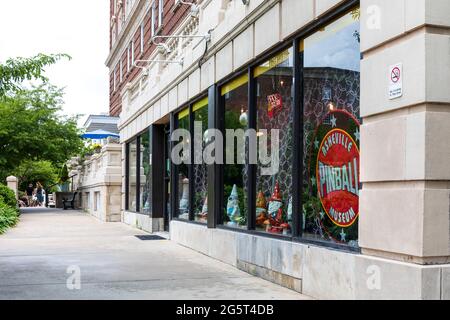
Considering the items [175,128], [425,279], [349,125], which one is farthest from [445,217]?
[175,128]

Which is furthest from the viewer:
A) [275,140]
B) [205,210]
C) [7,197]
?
[7,197]

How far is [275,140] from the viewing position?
26.6 feet

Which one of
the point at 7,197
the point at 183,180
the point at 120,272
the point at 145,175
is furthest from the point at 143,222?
the point at 120,272

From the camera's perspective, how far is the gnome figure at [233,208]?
9.45 meters

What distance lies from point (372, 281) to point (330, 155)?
1.75 meters

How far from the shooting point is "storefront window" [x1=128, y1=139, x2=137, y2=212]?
61.5ft

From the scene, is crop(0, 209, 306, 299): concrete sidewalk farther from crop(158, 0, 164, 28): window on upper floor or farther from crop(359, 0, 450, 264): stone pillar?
crop(158, 0, 164, 28): window on upper floor

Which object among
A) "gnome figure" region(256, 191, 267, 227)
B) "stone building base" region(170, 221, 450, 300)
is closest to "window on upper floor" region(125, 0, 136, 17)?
"stone building base" region(170, 221, 450, 300)

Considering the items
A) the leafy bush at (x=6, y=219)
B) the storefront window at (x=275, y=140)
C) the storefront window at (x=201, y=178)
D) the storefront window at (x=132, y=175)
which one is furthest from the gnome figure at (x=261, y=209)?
the storefront window at (x=132, y=175)

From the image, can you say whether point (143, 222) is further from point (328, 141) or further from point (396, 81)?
point (396, 81)

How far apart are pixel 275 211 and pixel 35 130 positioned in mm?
20471

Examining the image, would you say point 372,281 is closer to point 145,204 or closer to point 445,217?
point 445,217

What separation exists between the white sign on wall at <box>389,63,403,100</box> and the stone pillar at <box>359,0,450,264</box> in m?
0.04

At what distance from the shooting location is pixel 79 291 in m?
6.71
